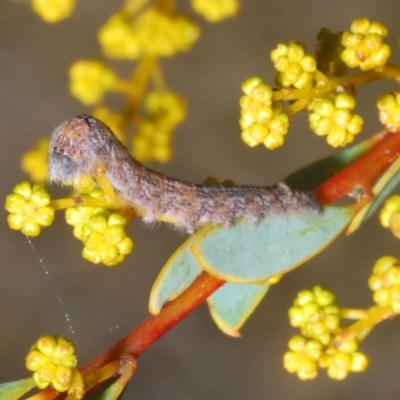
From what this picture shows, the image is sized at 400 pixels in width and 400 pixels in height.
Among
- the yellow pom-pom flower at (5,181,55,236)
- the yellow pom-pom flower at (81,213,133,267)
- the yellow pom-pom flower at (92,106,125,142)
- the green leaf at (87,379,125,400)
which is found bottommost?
the green leaf at (87,379,125,400)

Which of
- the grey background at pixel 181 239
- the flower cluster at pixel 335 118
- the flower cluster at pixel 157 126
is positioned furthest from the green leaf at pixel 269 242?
the grey background at pixel 181 239

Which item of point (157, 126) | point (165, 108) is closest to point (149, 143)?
point (157, 126)

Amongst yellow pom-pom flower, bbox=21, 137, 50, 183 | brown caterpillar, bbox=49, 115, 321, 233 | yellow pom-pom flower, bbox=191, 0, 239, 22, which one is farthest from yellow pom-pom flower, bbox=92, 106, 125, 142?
yellow pom-pom flower, bbox=191, 0, 239, 22

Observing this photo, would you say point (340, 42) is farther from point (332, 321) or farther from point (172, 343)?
point (172, 343)

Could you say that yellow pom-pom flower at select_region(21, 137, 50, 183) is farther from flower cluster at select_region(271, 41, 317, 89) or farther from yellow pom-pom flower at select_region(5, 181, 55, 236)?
flower cluster at select_region(271, 41, 317, 89)

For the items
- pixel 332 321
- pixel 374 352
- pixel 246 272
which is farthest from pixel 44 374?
pixel 374 352

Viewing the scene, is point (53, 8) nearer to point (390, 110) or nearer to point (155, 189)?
point (155, 189)
